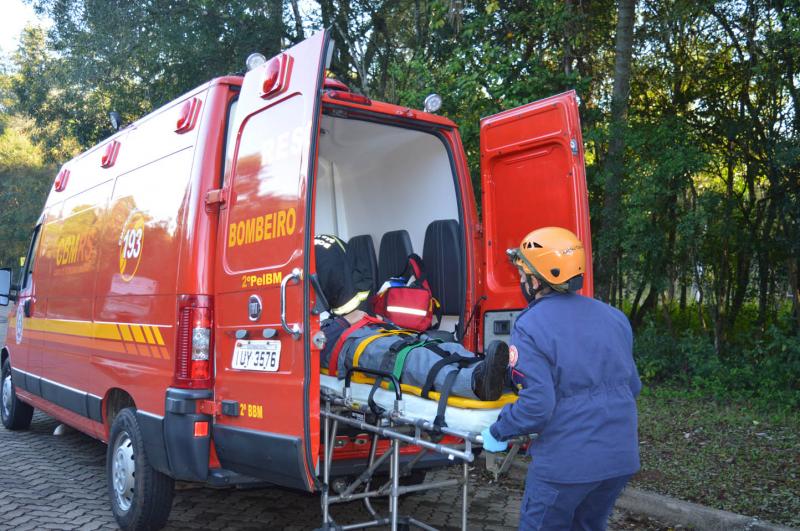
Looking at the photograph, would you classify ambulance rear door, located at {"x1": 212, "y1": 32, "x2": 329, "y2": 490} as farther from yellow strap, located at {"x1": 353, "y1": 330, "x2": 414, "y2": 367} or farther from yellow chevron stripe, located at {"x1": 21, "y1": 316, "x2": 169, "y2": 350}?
yellow strap, located at {"x1": 353, "y1": 330, "x2": 414, "y2": 367}

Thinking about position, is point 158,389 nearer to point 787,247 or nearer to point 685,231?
point 685,231

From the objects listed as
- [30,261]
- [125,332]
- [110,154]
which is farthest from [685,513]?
[30,261]

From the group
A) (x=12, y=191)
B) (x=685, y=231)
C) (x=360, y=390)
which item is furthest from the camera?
(x=12, y=191)

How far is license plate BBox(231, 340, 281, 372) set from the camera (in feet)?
11.3

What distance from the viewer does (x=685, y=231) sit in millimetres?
8133

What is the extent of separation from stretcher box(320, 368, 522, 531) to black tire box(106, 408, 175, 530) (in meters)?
1.02

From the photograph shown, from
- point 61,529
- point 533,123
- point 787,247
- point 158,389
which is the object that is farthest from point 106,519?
point 787,247

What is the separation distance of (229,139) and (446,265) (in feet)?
5.71

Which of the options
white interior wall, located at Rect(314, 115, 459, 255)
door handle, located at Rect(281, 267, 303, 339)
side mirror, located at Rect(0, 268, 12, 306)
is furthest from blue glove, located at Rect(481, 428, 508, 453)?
side mirror, located at Rect(0, 268, 12, 306)

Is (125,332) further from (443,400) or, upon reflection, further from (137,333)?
(443,400)

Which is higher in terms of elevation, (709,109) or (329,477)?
(709,109)

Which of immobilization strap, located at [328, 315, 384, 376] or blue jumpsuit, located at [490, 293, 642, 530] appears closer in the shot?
blue jumpsuit, located at [490, 293, 642, 530]

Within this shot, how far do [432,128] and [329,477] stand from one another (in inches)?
92.3

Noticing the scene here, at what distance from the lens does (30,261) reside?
675 cm
